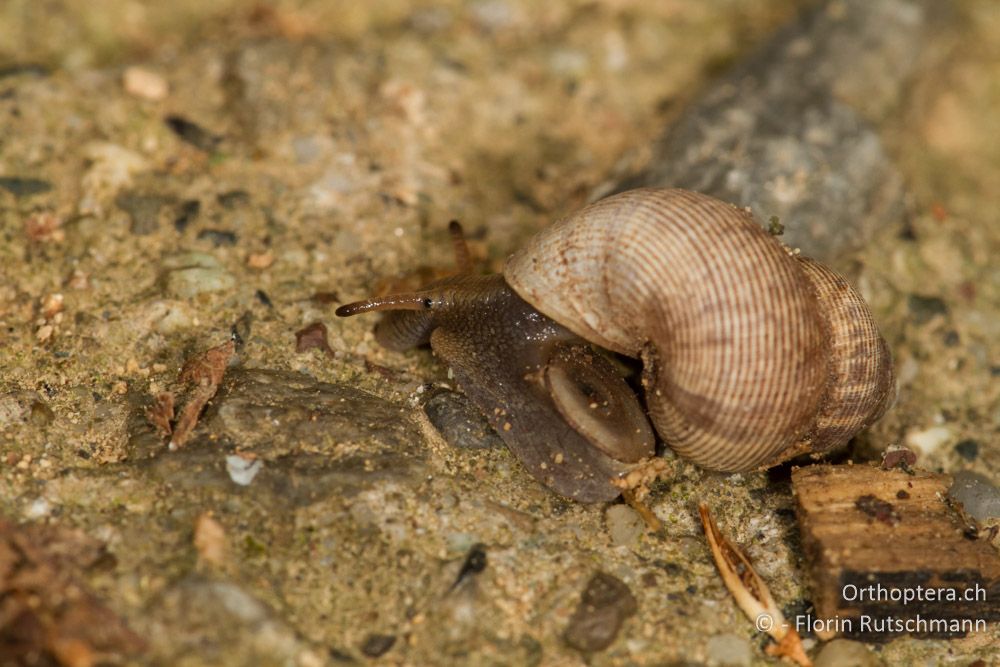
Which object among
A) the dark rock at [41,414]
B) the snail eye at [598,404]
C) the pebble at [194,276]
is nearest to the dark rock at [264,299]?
the pebble at [194,276]

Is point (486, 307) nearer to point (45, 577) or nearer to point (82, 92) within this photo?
point (45, 577)

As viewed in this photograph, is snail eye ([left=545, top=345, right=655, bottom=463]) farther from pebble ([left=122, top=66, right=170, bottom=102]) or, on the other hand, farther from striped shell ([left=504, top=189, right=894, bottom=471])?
pebble ([left=122, top=66, right=170, bottom=102])

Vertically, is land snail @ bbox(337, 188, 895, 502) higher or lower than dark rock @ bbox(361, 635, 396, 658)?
higher

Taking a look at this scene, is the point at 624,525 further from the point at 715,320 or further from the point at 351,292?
the point at 351,292

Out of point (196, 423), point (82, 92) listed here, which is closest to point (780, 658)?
point (196, 423)

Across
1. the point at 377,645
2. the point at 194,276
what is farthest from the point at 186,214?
the point at 377,645

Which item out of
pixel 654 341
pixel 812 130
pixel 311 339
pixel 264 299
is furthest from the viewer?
pixel 812 130

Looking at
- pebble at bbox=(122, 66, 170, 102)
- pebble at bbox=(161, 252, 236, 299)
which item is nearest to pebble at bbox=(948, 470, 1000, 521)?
pebble at bbox=(161, 252, 236, 299)
